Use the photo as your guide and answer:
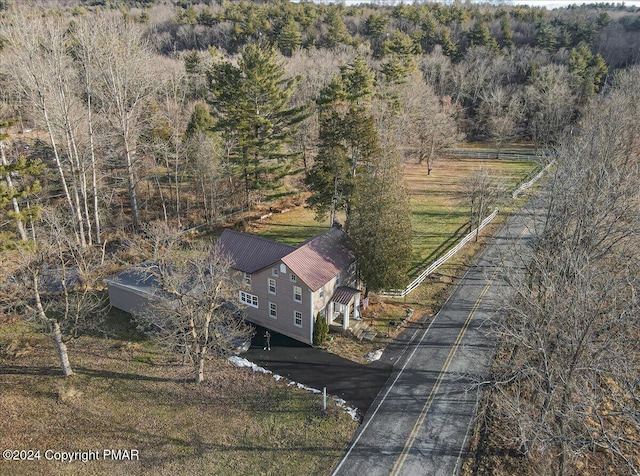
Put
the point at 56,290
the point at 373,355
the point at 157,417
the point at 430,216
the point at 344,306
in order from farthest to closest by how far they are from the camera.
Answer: the point at 430,216, the point at 56,290, the point at 344,306, the point at 373,355, the point at 157,417

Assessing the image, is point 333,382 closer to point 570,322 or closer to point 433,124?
point 570,322

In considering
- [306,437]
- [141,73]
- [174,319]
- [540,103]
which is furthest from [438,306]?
[540,103]

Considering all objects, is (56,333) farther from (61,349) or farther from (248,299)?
(248,299)

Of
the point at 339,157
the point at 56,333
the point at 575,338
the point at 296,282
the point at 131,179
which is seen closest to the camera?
Answer: the point at 575,338

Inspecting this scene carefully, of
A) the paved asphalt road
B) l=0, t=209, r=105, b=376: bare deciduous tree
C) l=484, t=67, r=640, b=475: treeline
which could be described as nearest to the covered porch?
the paved asphalt road

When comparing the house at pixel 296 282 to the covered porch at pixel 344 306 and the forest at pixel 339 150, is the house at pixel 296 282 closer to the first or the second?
the covered porch at pixel 344 306

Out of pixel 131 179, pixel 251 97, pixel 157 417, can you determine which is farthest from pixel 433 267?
pixel 131 179

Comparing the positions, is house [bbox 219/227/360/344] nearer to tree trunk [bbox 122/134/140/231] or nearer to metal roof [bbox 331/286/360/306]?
metal roof [bbox 331/286/360/306]
